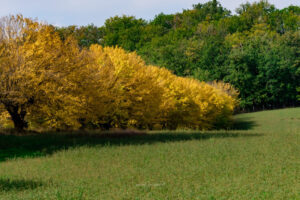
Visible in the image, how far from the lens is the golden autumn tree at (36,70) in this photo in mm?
24000

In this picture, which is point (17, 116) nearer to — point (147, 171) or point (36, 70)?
point (36, 70)

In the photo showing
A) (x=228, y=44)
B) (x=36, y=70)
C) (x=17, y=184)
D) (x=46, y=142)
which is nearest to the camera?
(x=17, y=184)

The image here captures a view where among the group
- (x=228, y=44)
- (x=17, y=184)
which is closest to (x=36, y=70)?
(x=17, y=184)

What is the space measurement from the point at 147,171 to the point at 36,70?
12555mm

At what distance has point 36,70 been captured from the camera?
24484mm

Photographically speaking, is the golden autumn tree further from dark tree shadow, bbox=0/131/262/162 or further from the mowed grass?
the mowed grass

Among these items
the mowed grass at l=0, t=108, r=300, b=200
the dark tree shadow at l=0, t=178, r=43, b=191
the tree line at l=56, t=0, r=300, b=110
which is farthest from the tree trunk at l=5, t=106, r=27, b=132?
the tree line at l=56, t=0, r=300, b=110

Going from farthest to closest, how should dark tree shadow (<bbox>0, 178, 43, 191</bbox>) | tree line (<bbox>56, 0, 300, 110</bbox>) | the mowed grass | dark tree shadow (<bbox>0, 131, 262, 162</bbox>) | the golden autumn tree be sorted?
1. tree line (<bbox>56, 0, 300, 110</bbox>)
2. the golden autumn tree
3. dark tree shadow (<bbox>0, 131, 262, 162</bbox>)
4. dark tree shadow (<bbox>0, 178, 43, 191</bbox>)
5. the mowed grass

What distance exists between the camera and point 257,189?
39.2ft

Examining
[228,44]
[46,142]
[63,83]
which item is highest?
[228,44]

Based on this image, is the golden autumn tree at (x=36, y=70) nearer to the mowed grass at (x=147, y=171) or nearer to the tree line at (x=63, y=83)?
the tree line at (x=63, y=83)

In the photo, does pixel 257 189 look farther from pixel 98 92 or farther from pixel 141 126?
pixel 141 126

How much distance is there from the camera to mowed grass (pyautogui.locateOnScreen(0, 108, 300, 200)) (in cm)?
1153

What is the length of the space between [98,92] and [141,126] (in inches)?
577
